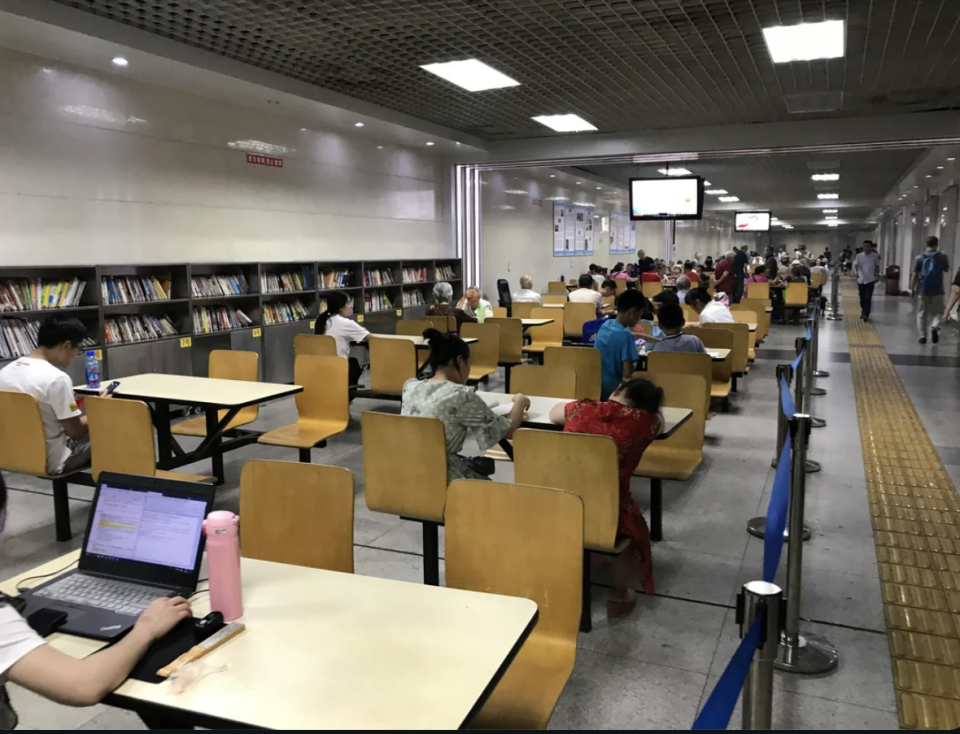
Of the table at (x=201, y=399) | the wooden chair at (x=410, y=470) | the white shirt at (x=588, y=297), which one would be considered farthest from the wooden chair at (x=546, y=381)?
the white shirt at (x=588, y=297)

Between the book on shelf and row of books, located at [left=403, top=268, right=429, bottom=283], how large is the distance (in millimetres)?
1274

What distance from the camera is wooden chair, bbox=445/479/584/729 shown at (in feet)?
6.85

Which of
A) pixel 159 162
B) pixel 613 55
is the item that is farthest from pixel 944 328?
pixel 159 162

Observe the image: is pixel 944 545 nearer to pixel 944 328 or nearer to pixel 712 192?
pixel 944 328

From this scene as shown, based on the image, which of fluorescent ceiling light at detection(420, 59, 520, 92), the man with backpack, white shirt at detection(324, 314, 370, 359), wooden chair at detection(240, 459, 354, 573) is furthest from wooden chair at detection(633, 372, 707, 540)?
the man with backpack

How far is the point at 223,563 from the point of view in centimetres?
172

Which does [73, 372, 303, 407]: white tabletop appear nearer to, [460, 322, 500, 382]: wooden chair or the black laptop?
the black laptop

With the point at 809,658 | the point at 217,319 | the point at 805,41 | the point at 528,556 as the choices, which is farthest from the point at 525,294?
the point at 528,556

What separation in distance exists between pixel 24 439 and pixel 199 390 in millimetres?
948

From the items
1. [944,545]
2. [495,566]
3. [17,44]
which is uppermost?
[17,44]

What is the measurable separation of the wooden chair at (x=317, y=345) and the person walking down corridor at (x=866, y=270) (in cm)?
1134

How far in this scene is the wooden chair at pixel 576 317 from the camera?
8797 mm

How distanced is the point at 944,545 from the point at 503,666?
10.8 ft

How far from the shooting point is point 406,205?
10.9 metres
